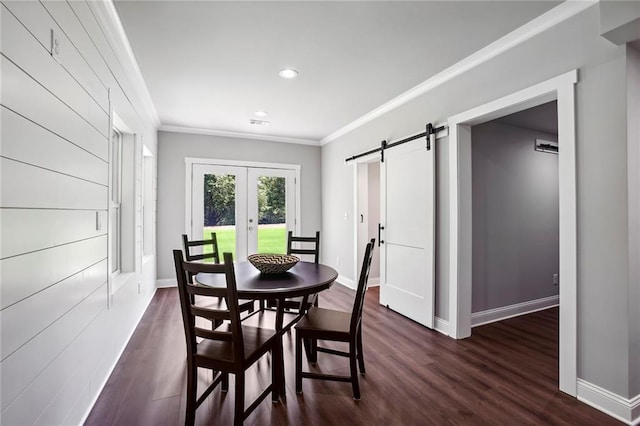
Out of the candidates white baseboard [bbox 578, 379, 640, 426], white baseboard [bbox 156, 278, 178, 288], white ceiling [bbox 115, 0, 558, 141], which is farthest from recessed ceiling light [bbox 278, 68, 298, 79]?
white baseboard [bbox 156, 278, 178, 288]

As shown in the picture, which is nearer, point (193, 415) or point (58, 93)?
point (58, 93)

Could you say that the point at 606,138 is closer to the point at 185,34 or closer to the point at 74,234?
the point at 185,34

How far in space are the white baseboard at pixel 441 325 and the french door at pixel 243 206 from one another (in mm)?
3164

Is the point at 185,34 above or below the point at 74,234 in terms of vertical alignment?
above

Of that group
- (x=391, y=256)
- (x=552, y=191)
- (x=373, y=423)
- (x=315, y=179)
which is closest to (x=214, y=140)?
(x=315, y=179)

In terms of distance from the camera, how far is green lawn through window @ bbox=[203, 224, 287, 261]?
5156 millimetres

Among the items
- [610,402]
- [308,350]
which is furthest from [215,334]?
[610,402]

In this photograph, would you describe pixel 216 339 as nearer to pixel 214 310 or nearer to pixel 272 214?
pixel 214 310

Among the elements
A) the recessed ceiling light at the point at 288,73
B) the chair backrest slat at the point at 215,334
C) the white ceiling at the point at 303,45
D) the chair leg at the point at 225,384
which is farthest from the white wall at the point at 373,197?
the chair backrest slat at the point at 215,334

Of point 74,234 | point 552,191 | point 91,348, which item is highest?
point 552,191

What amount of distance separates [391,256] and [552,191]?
2.21m

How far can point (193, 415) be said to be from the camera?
5.38 ft

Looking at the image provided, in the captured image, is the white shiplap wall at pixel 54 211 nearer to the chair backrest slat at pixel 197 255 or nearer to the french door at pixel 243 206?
the chair backrest slat at pixel 197 255

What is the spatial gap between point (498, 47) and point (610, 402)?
256cm
